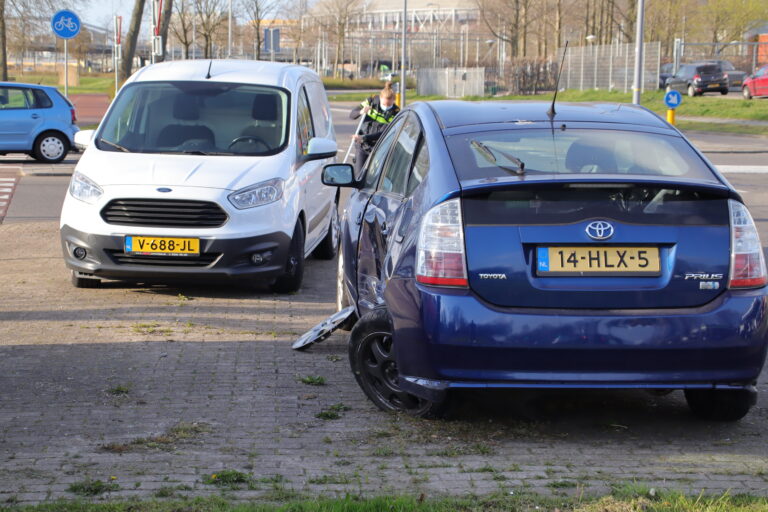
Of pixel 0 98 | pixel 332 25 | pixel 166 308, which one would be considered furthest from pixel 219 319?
pixel 332 25

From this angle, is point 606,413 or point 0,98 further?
point 0,98

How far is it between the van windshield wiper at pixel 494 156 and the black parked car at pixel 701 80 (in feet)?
158

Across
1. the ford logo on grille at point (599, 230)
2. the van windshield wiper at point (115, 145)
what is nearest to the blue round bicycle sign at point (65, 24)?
the van windshield wiper at point (115, 145)

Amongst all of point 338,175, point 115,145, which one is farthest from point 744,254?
point 115,145

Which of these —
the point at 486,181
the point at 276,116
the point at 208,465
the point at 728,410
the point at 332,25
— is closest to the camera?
the point at 208,465

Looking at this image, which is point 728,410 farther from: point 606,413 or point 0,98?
point 0,98

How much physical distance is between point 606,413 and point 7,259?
23.3 ft

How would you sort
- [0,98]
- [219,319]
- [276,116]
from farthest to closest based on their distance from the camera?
[0,98] < [276,116] < [219,319]

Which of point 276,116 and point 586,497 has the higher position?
point 276,116

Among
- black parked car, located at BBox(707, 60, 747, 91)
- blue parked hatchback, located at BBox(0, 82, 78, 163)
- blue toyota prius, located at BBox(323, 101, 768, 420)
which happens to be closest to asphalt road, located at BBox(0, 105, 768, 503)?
blue toyota prius, located at BBox(323, 101, 768, 420)

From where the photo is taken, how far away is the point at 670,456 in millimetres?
4555

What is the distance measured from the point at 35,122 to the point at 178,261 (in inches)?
610

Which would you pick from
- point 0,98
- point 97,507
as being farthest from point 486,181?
point 0,98

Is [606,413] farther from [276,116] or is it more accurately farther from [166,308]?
[276,116]
